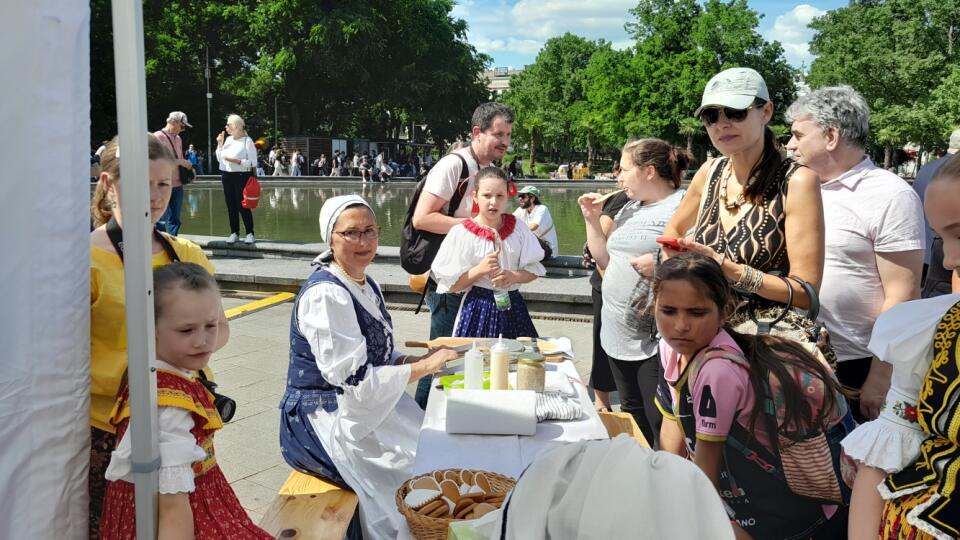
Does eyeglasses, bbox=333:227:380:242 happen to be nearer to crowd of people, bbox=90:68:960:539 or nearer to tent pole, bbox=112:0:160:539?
crowd of people, bbox=90:68:960:539

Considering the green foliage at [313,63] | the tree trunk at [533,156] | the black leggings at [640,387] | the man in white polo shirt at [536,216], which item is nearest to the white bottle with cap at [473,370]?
the black leggings at [640,387]

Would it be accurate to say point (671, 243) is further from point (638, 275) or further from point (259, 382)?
point (259, 382)

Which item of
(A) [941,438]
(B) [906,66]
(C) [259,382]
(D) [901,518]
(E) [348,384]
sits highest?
(B) [906,66]

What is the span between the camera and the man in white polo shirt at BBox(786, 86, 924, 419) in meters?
2.93

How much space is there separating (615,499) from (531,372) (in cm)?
199

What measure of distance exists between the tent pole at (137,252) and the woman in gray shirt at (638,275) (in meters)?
2.46

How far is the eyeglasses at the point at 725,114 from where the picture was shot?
2633mm

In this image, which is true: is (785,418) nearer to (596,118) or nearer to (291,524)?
(291,524)

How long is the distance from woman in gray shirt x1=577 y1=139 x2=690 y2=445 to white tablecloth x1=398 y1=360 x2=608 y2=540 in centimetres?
88

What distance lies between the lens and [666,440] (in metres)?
2.57

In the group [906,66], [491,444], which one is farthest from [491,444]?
[906,66]

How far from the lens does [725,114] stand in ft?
8.69

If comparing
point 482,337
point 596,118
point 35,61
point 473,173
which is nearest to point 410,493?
point 35,61

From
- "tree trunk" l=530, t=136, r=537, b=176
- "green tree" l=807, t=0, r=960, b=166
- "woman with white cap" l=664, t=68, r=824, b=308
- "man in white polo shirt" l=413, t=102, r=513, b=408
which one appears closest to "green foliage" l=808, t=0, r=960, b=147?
"green tree" l=807, t=0, r=960, b=166
